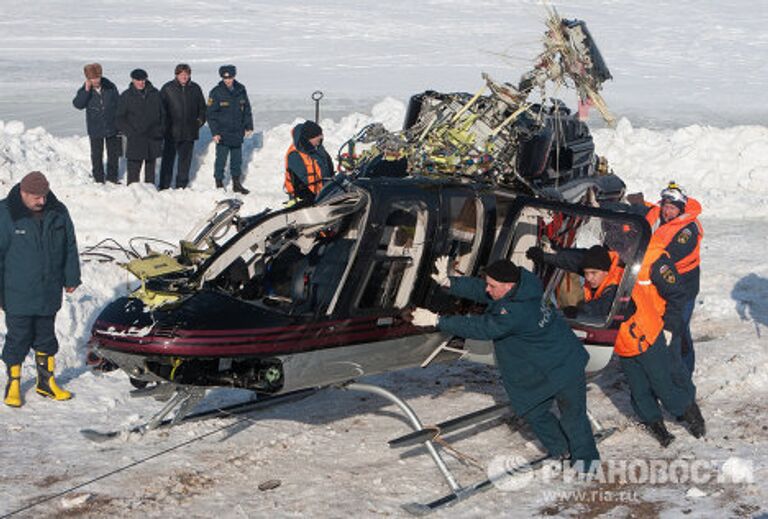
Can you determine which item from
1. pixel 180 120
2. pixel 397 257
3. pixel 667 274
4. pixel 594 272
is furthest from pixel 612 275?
pixel 180 120

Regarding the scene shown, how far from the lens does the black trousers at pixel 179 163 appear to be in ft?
54.3

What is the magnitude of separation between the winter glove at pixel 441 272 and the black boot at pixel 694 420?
2.25 meters

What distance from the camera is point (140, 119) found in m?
15.9

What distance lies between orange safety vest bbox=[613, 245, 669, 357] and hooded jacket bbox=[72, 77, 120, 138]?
31.8 feet

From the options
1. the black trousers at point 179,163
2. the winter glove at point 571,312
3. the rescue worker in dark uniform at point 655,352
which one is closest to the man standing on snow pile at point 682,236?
the rescue worker in dark uniform at point 655,352

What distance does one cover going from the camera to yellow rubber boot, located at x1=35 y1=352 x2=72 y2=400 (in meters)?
9.62

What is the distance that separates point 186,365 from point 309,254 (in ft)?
4.65

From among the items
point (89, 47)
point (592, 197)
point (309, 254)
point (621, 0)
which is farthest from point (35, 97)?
point (621, 0)

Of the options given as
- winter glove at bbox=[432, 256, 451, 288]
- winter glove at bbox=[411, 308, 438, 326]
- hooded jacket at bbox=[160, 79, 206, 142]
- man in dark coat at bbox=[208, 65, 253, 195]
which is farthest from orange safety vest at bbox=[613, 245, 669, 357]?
hooded jacket at bbox=[160, 79, 206, 142]

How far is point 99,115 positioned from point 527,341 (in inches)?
396

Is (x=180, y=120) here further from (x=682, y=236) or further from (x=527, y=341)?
(x=527, y=341)

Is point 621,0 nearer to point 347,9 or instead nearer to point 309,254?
point 347,9

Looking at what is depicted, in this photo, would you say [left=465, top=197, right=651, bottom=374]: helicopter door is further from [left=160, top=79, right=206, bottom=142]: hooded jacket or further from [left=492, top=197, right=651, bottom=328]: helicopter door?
[left=160, top=79, right=206, bottom=142]: hooded jacket

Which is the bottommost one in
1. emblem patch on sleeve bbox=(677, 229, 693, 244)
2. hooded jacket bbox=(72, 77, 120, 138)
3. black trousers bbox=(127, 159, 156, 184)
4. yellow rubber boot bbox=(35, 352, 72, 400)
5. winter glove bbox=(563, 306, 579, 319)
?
yellow rubber boot bbox=(35, 352, 72, 400)
